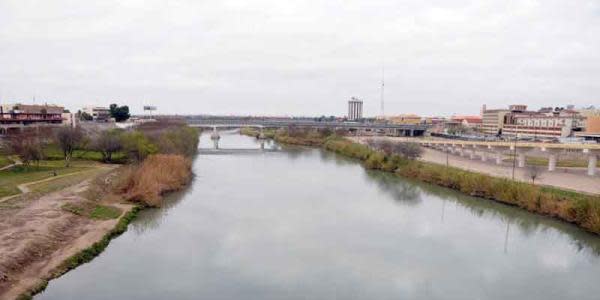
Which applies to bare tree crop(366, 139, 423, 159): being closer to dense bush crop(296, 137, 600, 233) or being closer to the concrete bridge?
dense bush crop(296, 137, 600, 233)

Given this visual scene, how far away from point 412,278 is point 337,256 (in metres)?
2.09

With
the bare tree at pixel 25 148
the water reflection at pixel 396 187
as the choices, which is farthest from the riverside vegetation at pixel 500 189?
the bare tree at pixel 25 148

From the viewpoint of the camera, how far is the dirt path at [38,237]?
861 centimetres

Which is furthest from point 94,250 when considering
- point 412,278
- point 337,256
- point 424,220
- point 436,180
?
point 436,180

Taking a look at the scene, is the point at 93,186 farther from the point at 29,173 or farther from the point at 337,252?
the point at 337,252

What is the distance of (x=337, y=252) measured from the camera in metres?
11.2

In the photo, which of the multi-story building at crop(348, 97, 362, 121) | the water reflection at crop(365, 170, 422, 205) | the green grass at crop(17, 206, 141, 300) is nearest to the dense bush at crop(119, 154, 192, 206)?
the green grass at crop(17, 206, 141, 300)

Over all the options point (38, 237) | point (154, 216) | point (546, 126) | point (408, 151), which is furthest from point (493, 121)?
point (38, 237)

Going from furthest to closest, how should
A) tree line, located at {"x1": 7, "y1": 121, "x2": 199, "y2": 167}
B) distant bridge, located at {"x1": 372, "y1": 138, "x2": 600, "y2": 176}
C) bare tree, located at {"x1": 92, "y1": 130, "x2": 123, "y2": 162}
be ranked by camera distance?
bare tree, located at {"x1": 92, "y1": 130, "x2": 123, "y2": 162} < distant bridge, located at {"x1": 372, "y1": 138, "x2": 600, "y2": 176} < tree line, located at {"x1": 7, "y1": 121, "x2": 199, "y2": 167}

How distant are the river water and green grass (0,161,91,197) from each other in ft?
16.7

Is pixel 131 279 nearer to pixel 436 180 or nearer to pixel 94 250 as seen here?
pixel 94 250

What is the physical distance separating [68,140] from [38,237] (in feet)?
44.0

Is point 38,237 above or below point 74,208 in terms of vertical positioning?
below

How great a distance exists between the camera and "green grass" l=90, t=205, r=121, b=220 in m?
13.3
